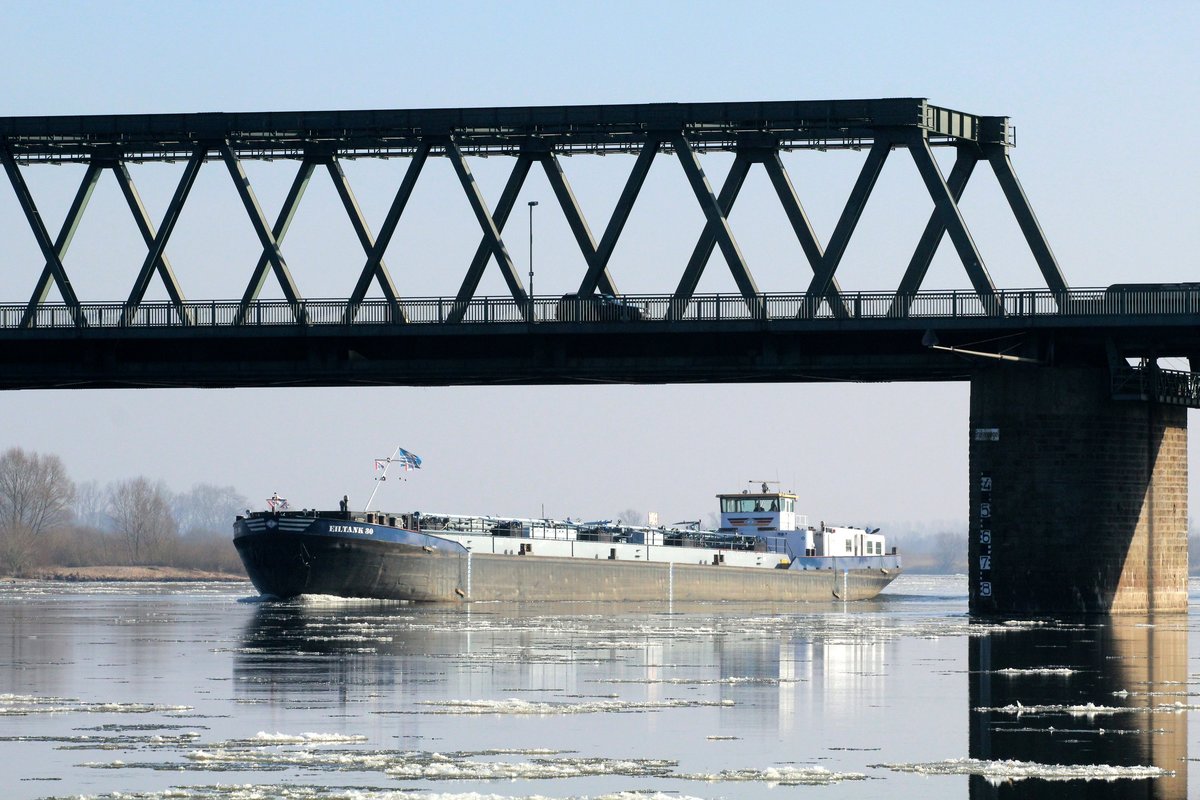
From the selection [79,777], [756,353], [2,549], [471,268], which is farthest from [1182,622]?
[2,549]

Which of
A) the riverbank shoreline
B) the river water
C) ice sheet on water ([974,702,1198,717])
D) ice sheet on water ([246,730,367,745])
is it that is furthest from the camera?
the riverbank shoreline

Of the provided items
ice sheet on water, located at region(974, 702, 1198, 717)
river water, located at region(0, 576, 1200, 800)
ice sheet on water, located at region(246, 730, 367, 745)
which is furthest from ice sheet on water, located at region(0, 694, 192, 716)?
ice sheet on water, located at region(974, 702, 1198, 717)

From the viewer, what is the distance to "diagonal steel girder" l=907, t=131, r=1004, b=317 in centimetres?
6003

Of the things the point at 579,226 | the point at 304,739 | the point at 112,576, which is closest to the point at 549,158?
the point at 579,226

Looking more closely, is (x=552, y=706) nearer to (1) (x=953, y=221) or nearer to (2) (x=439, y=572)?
(1) (x=953, y=221)

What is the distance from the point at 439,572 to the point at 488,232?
71.9 feet

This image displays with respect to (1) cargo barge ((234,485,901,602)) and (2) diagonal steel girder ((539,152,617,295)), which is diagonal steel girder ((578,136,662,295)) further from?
(1) cargo barge ((234,485,901,602))

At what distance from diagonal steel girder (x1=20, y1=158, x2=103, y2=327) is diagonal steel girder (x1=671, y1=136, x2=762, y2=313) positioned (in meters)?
19.3

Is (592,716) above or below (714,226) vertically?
below

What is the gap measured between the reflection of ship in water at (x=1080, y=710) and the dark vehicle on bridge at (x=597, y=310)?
21560 mm

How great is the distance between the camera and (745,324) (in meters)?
61.4

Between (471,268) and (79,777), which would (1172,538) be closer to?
(471,268)

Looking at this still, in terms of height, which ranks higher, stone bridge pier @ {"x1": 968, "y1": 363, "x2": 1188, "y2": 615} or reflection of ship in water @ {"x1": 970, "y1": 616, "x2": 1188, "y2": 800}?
stone bridge pier @ {"x1": 968, "y1": 363, "x2": 1188, "y2": 615}

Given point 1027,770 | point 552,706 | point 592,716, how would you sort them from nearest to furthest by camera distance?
1. point 1027,770
2. point 592,716
3. point 552,706
